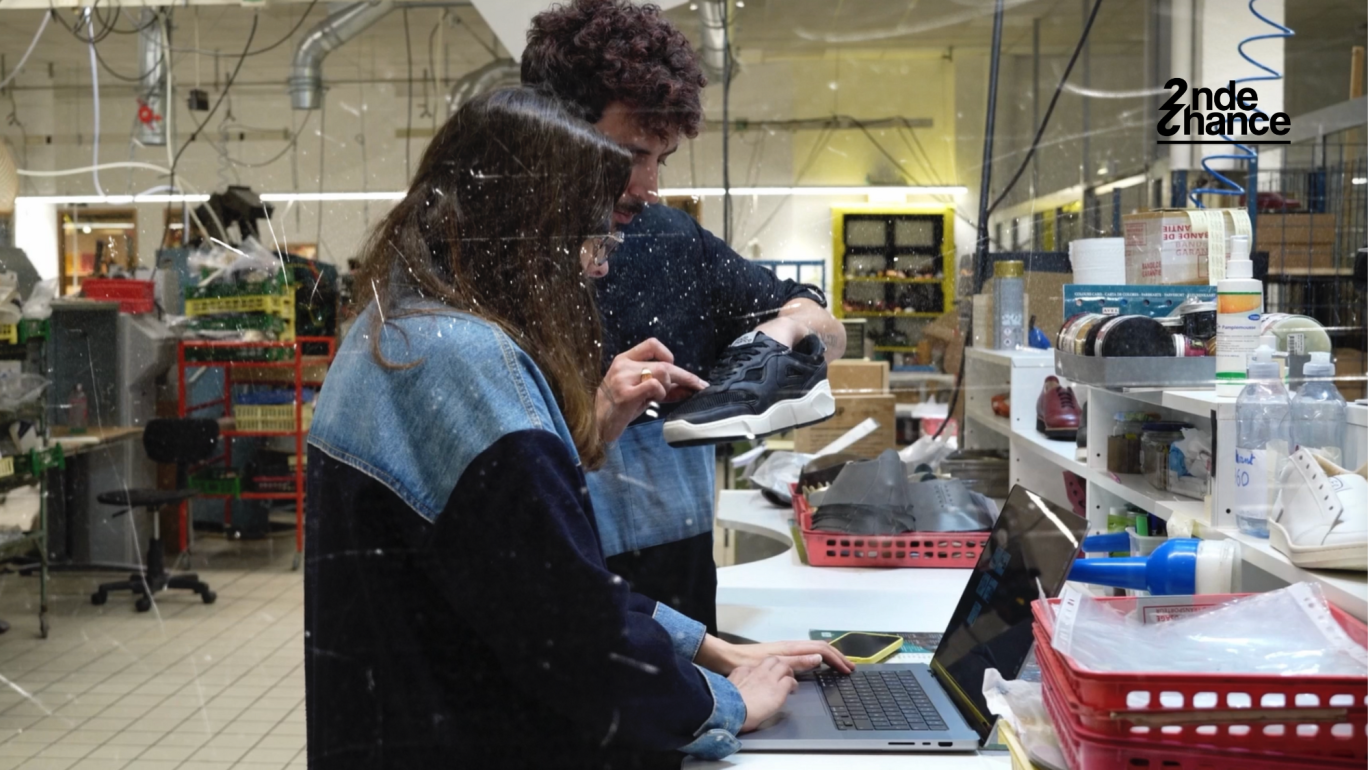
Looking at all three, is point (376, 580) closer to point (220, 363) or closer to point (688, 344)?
point (688, 344)

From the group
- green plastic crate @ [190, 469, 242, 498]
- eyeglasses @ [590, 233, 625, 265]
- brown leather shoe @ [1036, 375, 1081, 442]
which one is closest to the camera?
eyeglasses @ [590, 233, 625, 265]

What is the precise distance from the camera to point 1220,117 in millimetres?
1199

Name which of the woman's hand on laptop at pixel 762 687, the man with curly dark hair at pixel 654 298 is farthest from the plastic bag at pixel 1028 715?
the man with curly dark hair at pixel 654 298

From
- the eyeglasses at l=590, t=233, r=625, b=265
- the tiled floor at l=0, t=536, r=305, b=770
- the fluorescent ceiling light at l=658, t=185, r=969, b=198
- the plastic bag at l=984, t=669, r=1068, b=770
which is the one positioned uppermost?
the fluorescent ceiling light at l=658, t=185, r=969, b=198

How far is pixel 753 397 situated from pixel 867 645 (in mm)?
329

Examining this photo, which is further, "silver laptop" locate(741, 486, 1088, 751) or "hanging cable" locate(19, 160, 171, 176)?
"hanging cable" locate(19, 160, 171, 176)

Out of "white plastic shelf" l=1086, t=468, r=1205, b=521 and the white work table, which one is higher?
"white plastic shelf" l=1086, t=468, r=1205, b=521

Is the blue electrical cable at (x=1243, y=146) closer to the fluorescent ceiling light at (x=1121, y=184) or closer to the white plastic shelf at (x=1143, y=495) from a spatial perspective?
the fluorescent ceiling light at (x=1121, y=184)

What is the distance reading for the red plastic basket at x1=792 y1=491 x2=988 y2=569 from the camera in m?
1.47

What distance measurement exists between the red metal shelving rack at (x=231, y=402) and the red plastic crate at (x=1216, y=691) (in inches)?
31.0

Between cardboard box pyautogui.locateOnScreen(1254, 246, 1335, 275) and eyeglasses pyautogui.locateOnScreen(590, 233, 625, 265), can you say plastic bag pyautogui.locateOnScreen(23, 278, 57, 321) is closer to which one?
eyeglasses pyautogui.locateOnScreen(590, 233, 625, 265)

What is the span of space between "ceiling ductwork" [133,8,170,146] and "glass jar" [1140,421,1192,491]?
127 centimetres

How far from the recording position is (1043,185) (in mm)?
1449

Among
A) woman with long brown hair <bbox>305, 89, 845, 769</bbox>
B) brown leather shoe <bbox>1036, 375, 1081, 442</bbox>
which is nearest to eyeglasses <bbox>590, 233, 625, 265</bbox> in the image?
woman with long brown hair <bbox>305, 89, 845, 769</bbox>
